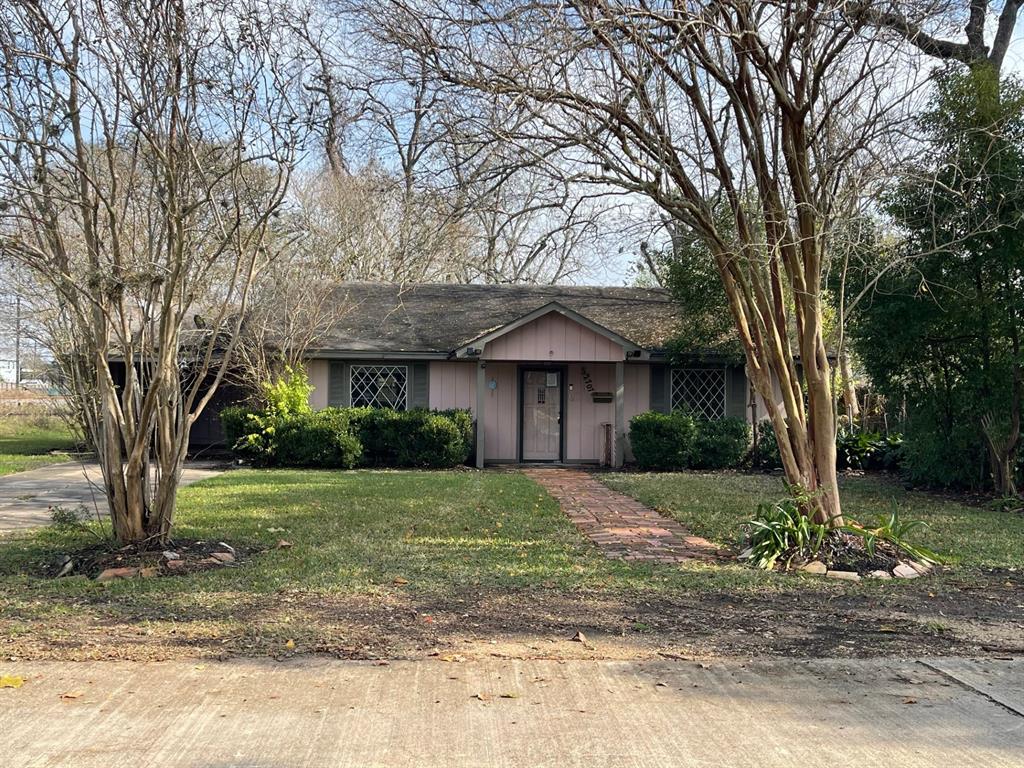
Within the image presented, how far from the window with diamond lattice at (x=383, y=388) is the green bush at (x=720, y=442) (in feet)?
20.1

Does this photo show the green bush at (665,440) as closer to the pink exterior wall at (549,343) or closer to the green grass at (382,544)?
the pink exterior wall at (549,343)

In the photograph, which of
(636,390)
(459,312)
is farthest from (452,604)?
(459,312)

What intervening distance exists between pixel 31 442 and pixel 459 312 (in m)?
12.7

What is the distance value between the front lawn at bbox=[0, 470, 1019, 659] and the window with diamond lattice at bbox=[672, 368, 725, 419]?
9.69 meters

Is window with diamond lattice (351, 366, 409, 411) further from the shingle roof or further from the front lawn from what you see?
the front lawn

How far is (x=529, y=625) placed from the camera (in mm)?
5695

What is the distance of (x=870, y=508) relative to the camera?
11.4 meters

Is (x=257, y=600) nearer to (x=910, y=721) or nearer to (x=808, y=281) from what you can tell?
(x=910, y=721)

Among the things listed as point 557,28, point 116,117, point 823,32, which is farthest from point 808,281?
point 116,117

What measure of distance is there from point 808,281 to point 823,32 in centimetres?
233

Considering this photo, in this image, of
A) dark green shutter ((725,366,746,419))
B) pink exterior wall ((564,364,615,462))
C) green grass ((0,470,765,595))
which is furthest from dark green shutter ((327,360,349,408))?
dark green shutter ((725,366,746,419))

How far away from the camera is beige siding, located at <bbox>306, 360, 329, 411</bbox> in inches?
711

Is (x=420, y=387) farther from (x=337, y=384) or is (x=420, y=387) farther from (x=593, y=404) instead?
(x=593, y=404)

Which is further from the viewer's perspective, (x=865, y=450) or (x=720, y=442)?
(x=865, y=450)
